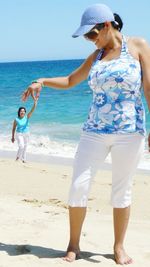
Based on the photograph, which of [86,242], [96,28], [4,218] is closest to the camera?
[96,28]

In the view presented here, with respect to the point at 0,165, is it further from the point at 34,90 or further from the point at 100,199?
the point at 34,90

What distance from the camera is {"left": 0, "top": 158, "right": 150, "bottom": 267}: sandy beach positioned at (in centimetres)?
415

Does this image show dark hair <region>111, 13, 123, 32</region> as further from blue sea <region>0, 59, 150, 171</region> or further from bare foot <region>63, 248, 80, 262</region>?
blue sea <region>0, 59, 150, 171</region>

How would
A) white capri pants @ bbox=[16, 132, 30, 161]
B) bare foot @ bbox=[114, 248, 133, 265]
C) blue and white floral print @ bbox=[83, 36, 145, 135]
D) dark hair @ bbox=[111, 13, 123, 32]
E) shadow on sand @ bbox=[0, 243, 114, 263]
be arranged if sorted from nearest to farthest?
blue and white floral print @ bbox=[83, 36, 145, 135], dark hair @ bbox=[111, 13, 123, 32], bare foot @ bbox=[114, 248, 133, 265], shadow on sand @ bbox=[0, 243, 114, 263], white capri pants @ bbox=[16, 132, 30, 161]

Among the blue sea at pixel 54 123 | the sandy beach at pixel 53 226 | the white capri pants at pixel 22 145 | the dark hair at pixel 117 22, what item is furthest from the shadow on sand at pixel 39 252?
the blue sea at pixel 54 123

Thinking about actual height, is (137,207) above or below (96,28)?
below

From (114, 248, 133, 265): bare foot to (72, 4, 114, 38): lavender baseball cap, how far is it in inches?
67.7

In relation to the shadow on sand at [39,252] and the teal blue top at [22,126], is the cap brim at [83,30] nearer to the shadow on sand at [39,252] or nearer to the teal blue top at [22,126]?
the shadow on sand at [39,252]

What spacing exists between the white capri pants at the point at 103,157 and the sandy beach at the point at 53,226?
0.58 m

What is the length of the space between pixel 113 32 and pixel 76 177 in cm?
114

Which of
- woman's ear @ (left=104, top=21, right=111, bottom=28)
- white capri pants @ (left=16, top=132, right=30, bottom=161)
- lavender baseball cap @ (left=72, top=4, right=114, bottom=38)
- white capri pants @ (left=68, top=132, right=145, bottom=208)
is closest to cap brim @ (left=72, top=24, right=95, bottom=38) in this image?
lavender baseball cap @ (left=72, top=4, right=114, bottom=38)

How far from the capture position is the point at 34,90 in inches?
162

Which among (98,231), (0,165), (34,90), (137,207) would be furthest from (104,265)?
(0,165)

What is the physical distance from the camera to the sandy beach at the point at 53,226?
4152 mm
